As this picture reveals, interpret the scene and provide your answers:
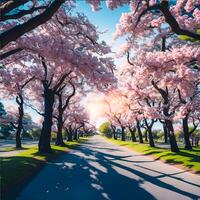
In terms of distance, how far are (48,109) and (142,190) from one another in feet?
58.9

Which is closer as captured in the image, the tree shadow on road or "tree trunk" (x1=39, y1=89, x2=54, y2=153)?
the tree shadow on road

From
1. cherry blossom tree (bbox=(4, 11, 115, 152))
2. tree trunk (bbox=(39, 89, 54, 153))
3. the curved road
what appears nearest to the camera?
the curved road

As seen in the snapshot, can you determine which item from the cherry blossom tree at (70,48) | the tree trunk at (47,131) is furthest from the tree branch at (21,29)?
the tree trunk at (47,131)

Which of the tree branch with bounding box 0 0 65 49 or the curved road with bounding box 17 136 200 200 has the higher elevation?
the tree branch with bounding box 0 0 65 49

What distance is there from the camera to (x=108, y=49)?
636 inches

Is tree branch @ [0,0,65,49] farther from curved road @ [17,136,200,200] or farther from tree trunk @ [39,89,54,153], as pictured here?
tree trunk @ [39,89,54,153]

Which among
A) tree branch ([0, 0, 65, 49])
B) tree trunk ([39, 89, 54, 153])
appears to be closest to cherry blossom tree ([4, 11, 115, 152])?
tree branch ([0, 0, 65, 49])

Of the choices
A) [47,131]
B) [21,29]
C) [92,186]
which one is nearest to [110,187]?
[92,186]

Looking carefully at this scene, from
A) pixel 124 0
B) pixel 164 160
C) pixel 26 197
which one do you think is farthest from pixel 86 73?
pixel 164 160

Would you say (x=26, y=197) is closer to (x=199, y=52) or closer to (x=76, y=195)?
(x=76, y=195)

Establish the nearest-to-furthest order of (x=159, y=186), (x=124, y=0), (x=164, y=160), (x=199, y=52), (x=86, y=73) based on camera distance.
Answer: (x=124, y=0) → (x=159, y=186) → (x=86, y=73) → (x=199, y=52) → (x=164, y=160)

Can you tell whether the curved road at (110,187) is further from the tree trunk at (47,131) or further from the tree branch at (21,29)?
the tree trunk at (47,131)

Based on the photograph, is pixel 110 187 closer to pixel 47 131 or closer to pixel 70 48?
pixel 70 48

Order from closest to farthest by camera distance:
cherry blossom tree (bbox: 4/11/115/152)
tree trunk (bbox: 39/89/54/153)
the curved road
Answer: the curved road
cherry blossom tree (bbox: 4/11/115/152)
tree trunk (bbox: 39/89/54/153)
